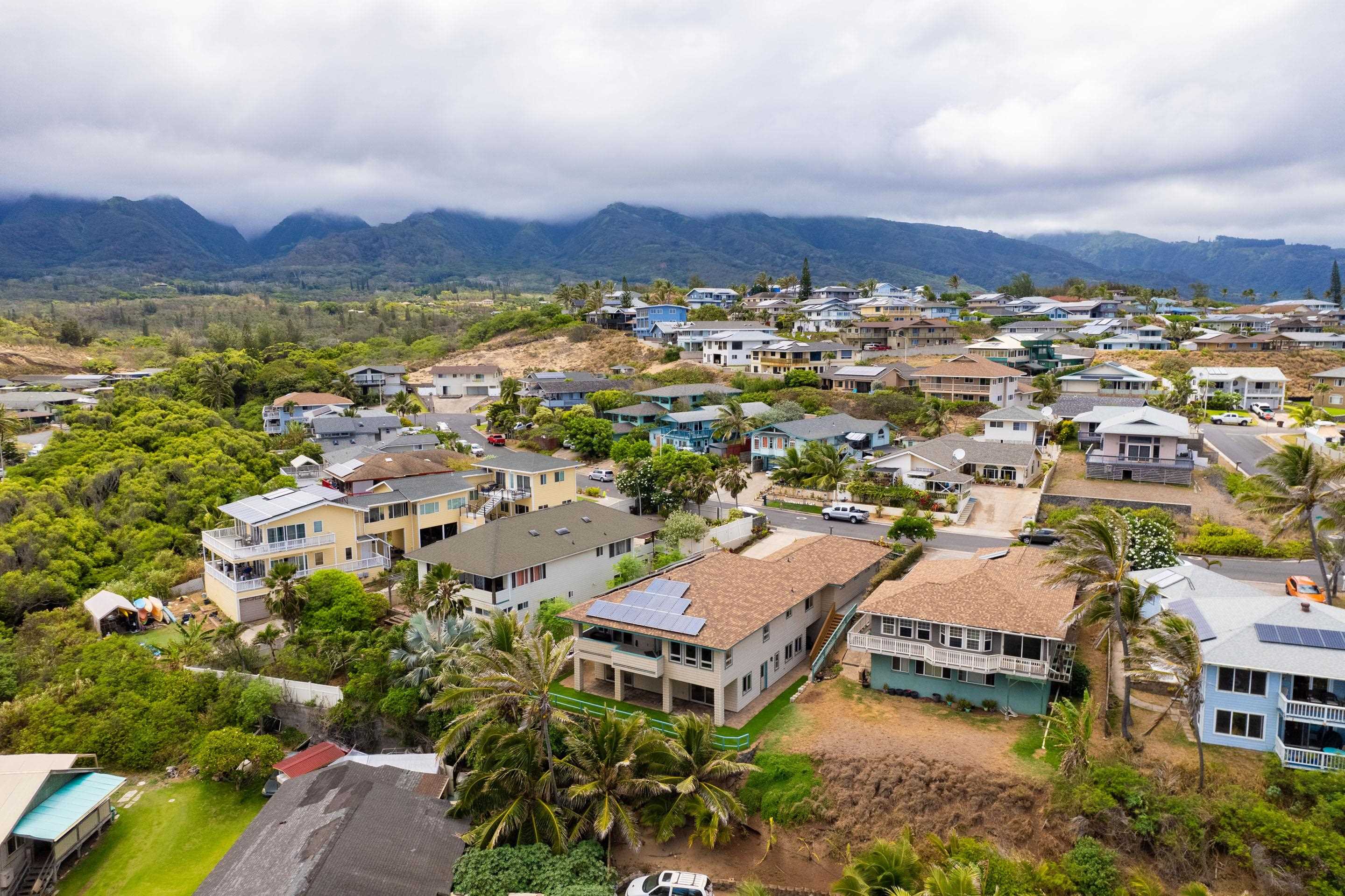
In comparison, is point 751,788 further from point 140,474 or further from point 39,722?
point 140,474

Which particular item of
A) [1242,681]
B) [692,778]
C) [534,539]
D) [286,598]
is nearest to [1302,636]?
[1242,681]

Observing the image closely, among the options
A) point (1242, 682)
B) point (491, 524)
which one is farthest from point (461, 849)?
point (1242, 682)

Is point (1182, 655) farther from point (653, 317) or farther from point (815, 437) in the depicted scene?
point (653, 317)

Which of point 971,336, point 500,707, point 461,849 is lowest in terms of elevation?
point 461,849

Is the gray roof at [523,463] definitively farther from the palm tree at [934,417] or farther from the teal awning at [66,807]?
the palm tree at [934,417]

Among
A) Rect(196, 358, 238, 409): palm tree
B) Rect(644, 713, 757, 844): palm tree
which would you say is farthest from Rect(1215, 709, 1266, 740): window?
Rect(196, 358, 238, 409): palm tree

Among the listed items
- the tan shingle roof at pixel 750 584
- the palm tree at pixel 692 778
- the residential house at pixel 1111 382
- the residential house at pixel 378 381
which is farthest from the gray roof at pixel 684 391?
the palm tree at pixel 692 778
